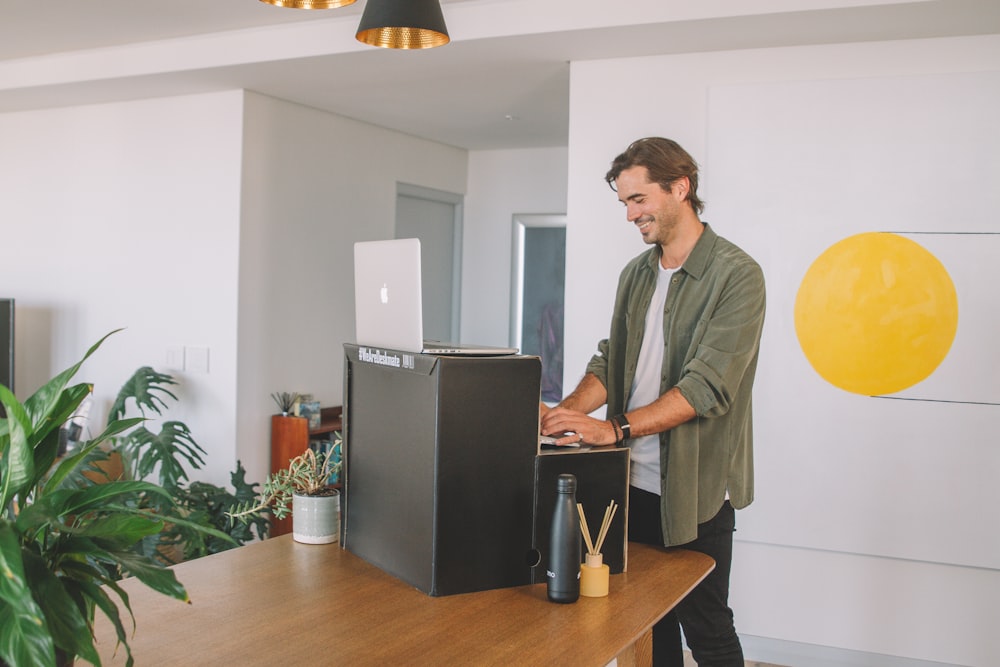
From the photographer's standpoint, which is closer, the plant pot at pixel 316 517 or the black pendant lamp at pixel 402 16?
the plant pot at pixel 316 517

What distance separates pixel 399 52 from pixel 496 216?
8.99 feet

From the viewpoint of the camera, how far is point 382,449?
189 cm

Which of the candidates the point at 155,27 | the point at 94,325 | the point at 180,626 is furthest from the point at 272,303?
the point at 180,626

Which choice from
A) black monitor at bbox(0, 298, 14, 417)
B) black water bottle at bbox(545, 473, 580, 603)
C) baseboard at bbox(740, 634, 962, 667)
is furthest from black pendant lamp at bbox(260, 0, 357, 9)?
black monitor at bbox(0, 298, 14, 417)

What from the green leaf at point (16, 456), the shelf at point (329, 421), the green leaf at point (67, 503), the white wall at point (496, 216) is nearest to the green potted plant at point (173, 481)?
the shelf at point (329, 421)

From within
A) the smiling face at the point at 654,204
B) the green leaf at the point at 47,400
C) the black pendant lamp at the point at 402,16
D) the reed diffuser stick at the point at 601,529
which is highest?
the black pendant lamp at the point at 402,16

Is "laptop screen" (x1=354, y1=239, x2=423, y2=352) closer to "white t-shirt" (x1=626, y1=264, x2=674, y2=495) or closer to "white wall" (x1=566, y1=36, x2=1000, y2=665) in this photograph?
"white t-shirt" (x1=626, y1=264, x2=674, y2=495)

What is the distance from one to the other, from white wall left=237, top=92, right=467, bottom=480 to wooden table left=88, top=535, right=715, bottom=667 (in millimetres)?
3041

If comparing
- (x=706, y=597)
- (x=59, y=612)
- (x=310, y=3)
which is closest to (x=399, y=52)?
(x=310, y=3)

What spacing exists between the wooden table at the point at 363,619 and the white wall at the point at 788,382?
1812 mm

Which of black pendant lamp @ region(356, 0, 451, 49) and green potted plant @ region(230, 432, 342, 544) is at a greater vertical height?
black pendant lamp @ region(356, 0, 451, 49)

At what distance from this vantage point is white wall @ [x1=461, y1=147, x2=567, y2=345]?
20.9 feet

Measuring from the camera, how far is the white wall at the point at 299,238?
15.8 ft

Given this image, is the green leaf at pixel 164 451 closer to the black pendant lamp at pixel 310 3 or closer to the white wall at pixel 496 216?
the white wall at pixel 496 216
